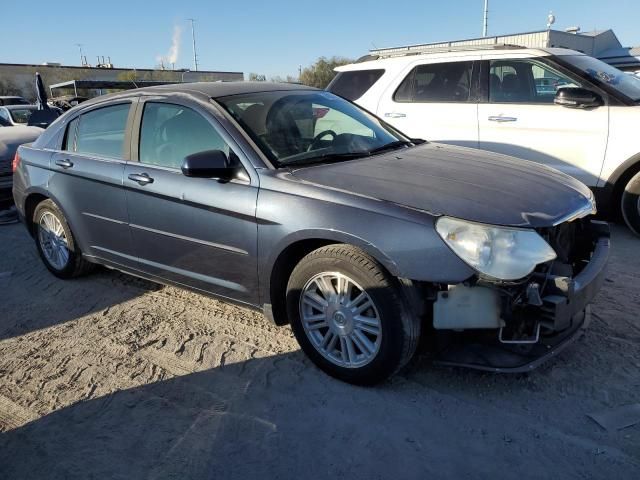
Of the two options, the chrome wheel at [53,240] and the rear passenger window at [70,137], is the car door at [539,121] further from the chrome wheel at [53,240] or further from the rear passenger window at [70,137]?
the chrome wheel at [53,240]

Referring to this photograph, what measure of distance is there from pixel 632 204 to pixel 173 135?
4.41m

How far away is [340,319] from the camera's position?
3008 mm

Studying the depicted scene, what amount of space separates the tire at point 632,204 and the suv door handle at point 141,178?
14.8 feet

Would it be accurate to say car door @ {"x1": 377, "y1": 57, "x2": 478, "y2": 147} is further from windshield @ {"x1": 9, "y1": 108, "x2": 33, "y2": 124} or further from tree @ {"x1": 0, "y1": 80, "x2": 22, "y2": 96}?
tree @ {"x1": 0, "y1": 80, "x2": 22, "y2": 96}

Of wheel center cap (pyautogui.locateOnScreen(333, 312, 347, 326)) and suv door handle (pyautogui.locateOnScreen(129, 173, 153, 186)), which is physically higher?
suv door handle (pyautogui.locateOnScreen(129, 173, 153, 186))

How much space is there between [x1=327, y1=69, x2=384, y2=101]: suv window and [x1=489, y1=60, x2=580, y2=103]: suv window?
1498mm

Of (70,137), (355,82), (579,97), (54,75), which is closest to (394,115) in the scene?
(355,82)

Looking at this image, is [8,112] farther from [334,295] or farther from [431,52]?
[334,295]

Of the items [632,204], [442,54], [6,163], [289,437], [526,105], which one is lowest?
[289,437]

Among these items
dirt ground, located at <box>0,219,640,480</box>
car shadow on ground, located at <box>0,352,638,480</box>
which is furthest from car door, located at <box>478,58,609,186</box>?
car shadow on ground, located at <box>0,352,638,480</box>

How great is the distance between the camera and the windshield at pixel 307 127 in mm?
3458

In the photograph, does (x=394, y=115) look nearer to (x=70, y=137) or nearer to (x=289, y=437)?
(x=70, y=137)

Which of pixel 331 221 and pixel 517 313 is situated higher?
pixel 331 221

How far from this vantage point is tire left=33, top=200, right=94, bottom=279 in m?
4.66
